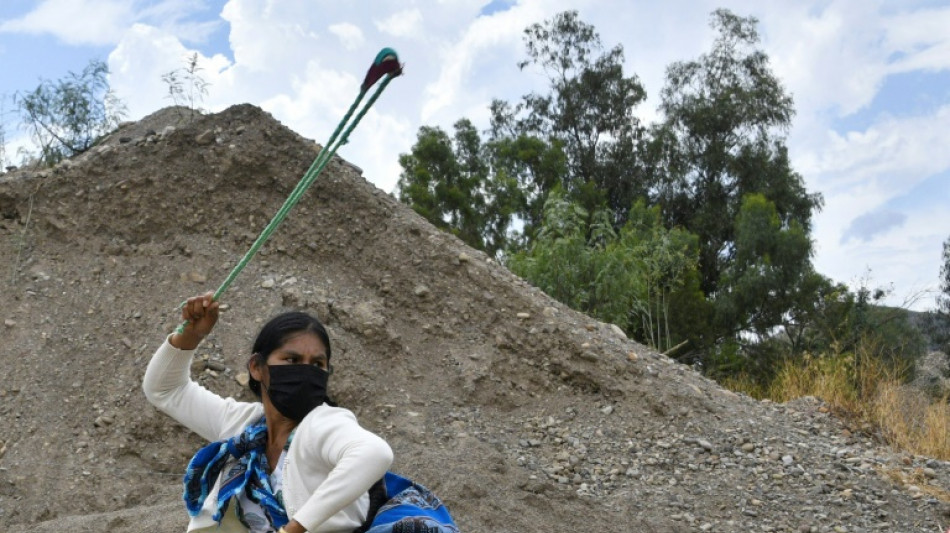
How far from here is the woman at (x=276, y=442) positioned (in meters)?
2.23

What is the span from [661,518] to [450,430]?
1.16m

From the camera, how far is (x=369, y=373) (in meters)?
5.93

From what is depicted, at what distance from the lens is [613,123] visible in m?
23.1

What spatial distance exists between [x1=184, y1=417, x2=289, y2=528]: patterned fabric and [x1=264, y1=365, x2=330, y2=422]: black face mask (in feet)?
0.31

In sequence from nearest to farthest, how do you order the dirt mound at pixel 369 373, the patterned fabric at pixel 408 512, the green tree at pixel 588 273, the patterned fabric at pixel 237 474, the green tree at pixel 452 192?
the patterned fabric at pixel 408 512
the patterned fabric at pixel 237 474
the dirt mound at pixel 369 373
the green tree at pixel 588 273
the green tree at pixel 452 192

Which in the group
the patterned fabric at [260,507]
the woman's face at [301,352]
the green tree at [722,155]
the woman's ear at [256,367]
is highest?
the green tree at [722,155]

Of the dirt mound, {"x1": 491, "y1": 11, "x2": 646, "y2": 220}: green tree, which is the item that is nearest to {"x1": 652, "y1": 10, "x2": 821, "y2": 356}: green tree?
{"x1": 491, "y1": 11, "x2": 646, "y2": 220}: green tree

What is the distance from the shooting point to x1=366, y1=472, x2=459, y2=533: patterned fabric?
2344 mm

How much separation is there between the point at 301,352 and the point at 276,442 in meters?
0.22

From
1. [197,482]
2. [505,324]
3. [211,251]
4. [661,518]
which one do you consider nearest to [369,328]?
[505,324]

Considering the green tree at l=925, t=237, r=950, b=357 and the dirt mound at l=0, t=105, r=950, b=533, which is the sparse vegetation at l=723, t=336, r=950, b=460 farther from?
the green tree at l=925, t=237, r=950, b=357

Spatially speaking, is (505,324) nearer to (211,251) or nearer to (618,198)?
(211,251)

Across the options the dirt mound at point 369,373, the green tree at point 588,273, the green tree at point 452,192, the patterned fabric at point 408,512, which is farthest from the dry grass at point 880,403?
the green tree at point 452,192

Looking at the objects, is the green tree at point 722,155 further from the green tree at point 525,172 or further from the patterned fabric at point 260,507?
the patterned fabric at point 260,507
